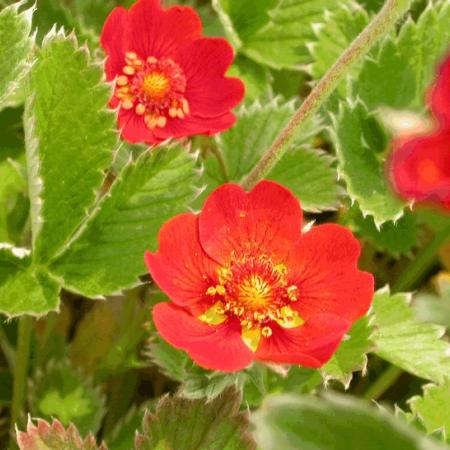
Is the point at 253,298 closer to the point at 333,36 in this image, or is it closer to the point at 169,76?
the point at 169,76

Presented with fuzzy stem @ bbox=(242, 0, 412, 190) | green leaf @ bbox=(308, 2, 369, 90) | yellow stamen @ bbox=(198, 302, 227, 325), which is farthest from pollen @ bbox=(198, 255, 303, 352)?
green leaf @ bbox=(308, 2, 369, 90)

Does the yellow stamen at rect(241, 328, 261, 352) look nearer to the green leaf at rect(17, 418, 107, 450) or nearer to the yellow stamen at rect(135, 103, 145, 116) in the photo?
the green leaf at rect(17, 418, 107, 450)

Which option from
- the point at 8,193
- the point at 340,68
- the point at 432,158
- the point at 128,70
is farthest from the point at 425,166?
the point at 8,193

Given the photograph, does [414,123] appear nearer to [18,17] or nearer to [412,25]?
[412,25]

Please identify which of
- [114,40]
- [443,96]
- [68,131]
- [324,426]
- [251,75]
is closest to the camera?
[324,426]

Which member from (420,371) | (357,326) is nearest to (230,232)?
(357,326)

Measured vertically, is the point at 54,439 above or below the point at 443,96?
below
